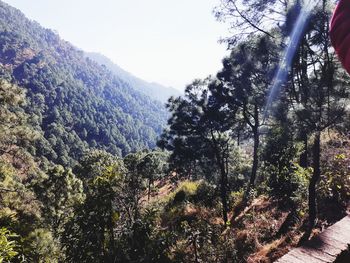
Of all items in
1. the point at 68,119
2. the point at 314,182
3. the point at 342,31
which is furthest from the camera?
the point at 68,119

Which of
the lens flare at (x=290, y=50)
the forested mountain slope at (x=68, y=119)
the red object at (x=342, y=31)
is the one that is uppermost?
the lens flare at (x=290, y=50)

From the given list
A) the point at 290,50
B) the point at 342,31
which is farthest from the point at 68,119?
the point at 342,31

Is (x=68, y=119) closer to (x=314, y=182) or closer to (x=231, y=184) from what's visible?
(x=231, y=184)

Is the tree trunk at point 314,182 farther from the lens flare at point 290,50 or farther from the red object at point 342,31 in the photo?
the red object at point 342,31

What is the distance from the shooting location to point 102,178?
21.0ft

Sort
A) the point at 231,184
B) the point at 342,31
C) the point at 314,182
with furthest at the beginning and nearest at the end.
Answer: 1. the point at 231,184
2. the point at 314,182
3. the point at 342,31

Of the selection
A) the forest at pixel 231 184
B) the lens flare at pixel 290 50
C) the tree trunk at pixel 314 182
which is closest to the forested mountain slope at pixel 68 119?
the forest at pixel 231 184

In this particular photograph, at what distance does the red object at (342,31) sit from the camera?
810 millimetres

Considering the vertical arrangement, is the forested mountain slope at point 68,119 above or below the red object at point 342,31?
below

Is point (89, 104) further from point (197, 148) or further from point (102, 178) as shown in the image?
point (102, 178)

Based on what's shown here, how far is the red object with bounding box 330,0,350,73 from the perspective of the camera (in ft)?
2.66

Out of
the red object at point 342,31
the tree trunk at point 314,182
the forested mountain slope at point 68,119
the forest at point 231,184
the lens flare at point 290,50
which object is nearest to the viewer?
the red object at point 342,31

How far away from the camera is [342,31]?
82cm

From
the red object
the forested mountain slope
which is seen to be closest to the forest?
the red object
